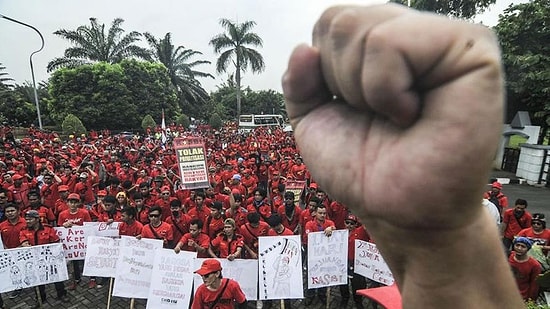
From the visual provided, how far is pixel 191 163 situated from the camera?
27.3 feet

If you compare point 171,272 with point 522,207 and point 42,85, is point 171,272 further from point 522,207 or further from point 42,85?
point 42,85

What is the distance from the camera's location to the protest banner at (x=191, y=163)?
822 cm

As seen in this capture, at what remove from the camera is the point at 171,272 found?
211 inches

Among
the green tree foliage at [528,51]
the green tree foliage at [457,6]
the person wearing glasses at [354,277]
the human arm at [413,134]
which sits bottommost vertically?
the person wearing glasses at [354,277]

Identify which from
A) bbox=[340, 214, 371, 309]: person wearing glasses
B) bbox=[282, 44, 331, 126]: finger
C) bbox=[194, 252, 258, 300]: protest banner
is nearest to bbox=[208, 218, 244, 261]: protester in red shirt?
bbox=[194, 252, 258, 300]: protest banner

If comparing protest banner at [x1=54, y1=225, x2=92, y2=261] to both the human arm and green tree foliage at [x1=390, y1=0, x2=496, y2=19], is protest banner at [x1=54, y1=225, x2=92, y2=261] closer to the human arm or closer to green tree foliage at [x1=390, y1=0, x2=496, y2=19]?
the human arm

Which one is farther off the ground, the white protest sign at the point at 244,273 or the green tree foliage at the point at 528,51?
the green tree foliage at the point at 528,51

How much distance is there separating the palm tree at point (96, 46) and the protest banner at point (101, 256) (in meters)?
36.0

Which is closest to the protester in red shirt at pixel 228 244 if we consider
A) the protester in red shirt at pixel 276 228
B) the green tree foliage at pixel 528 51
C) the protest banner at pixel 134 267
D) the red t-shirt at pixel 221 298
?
the protester in red shirt at pixel 276 228

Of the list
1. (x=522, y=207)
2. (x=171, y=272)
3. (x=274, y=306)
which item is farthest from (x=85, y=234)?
(x=522, y=207)

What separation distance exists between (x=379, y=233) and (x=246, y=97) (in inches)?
2342

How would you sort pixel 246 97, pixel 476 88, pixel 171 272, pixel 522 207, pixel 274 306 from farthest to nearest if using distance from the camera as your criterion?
pixel 246 97 < pixel 522 207 < pixel 274 306 < pixel 171 272 < pixel 476 88

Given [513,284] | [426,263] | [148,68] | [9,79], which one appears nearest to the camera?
[426,263]

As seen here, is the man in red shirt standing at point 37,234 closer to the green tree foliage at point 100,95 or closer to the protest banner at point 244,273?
the protest banner at point 244,273
